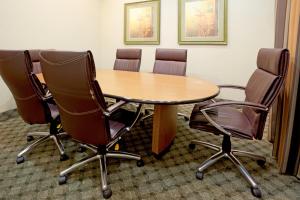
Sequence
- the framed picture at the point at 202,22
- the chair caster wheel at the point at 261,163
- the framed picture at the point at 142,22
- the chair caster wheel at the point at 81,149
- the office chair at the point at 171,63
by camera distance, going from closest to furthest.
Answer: the chair caster wheel at the point at 261,163, the chair caster wheel at the point at 81,149, the office chair at the point at 171,63, the framed picture at the point at 202,22, the framed picture at the point at 142,22

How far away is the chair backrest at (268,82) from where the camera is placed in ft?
4.78

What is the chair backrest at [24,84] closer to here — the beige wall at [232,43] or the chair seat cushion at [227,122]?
the chair seat cushion at [227,122]

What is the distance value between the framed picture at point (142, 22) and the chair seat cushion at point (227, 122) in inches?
112

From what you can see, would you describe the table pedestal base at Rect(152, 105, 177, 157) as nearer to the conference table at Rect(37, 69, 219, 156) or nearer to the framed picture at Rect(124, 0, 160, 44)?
the conference table at Rect(37, 69, 219, 156)

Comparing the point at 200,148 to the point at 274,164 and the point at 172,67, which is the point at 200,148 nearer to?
the point at 274,164

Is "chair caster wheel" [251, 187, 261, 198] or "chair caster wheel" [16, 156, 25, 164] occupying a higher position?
"chair caster wheel" [16, 156, 25, 164]

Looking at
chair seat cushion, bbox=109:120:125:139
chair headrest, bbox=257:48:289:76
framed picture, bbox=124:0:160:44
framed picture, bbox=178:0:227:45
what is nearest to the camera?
chair headrest, bbox=257:48:289:76

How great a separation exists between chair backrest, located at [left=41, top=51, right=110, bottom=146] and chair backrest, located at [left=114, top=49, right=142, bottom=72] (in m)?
1.93

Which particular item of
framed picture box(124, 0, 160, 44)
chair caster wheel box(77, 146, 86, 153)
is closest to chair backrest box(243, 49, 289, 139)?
chair caster wheel box(77, 146, 86, 153)

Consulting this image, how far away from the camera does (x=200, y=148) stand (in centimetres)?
224

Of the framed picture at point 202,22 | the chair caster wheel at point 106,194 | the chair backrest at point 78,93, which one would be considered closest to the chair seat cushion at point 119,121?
the chair backrest at point 78,93

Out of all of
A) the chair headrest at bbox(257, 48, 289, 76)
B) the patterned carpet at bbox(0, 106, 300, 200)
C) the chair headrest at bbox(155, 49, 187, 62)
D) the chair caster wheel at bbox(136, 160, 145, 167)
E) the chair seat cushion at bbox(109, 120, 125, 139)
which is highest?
the chair headrest at bbox(155, 49, 187, 62)

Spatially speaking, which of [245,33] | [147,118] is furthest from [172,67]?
[245,33]

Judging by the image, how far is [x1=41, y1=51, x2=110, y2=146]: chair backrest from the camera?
4.10 ft
